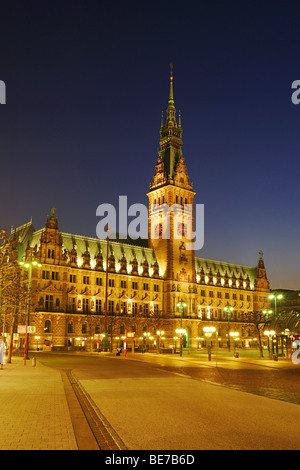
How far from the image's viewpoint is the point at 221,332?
12900 centimetres

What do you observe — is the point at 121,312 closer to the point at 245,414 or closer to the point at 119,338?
the point at 119,338

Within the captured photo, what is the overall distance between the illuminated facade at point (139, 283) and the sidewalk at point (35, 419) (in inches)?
2371

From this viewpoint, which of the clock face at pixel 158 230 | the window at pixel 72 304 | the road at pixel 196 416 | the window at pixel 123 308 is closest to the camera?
the road at pixel 196 416

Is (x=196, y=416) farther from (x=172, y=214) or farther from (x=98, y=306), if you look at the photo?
(x=172, y=214)

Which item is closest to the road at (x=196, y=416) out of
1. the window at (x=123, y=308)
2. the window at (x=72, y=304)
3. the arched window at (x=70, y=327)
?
the arched window at (x=70, y=327)

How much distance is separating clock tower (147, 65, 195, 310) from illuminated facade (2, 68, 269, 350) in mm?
259

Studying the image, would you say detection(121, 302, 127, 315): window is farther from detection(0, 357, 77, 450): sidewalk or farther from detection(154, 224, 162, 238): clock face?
detection(0, 357, 77, 450): sidewalk

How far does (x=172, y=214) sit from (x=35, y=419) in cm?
10281

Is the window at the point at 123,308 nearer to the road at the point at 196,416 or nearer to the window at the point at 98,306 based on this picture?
the window at the point at 98,306

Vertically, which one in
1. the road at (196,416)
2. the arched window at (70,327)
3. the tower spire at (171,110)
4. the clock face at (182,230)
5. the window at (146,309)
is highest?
the tower spire at (171,110)

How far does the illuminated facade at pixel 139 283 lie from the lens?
9338 cm

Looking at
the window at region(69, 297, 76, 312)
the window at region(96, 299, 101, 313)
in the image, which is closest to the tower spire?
the window at region(96, 299, 101, 313)
